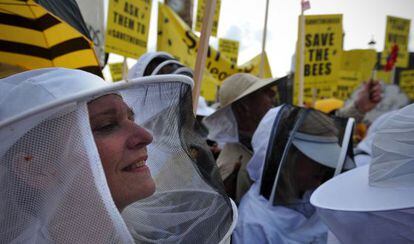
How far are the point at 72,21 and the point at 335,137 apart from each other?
165cm

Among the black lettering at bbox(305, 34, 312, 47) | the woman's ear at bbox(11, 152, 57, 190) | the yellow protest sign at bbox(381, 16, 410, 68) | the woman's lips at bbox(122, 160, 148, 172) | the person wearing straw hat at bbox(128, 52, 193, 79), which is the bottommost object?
the woman's lips at bbox(122, 160, 148, 172)

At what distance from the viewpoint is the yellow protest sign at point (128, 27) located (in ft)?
13.8

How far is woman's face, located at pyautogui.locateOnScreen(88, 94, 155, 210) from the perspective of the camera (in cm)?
110

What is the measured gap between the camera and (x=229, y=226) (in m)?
1.31

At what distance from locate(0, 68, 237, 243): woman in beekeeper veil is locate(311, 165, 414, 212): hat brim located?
0.41 metres

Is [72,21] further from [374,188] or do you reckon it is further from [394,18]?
[394,18]

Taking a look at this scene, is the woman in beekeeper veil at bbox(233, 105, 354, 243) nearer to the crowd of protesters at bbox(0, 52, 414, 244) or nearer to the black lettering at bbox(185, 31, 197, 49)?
the crowd of protesters at bbox(0, 52, 414, 244)

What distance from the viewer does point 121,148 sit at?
3.77 feet

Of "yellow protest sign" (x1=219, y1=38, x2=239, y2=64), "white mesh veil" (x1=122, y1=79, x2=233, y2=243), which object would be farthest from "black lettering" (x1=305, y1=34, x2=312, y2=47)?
"white mesh veil" (x1=122, y1=79, x2=233, y2=243)

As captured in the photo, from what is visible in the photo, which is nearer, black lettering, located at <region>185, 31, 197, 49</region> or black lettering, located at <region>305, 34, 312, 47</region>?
black lettering, located at <region>185, 31, 197, 49</region>

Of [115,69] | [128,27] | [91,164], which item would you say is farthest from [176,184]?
[115,69]

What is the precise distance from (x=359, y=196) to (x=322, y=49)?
454 centimetres

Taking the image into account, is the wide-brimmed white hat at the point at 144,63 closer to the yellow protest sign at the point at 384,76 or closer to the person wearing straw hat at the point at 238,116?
the person wearing straw hat at the point at 238,116

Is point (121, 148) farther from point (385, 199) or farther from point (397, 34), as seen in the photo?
point (397, 34)
